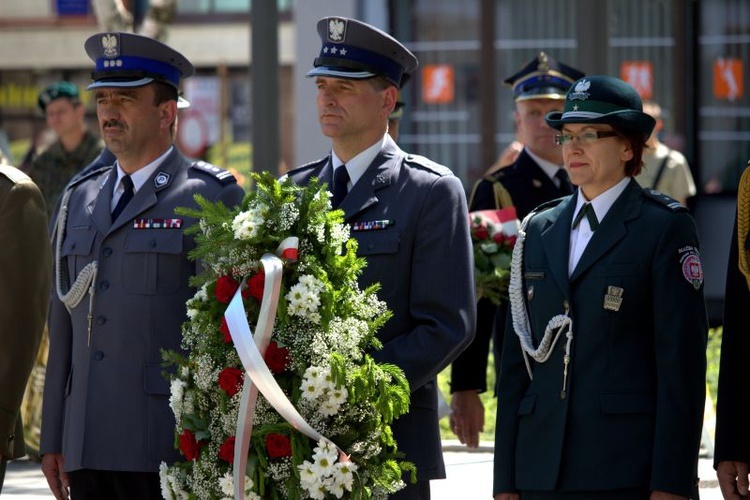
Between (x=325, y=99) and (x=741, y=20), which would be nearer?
(x=325, y=99)

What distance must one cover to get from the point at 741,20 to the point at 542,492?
451 inches

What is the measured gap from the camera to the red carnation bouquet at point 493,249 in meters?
6.77

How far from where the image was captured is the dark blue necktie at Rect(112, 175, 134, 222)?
5.67m

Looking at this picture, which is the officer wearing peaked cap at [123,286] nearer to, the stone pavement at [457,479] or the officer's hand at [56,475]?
the officer's hand at [56,475]

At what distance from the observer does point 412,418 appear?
490cm

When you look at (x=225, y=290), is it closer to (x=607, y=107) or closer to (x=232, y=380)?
(x=232, y=380)

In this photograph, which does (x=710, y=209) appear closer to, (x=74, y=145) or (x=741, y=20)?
(x=741, y=20)

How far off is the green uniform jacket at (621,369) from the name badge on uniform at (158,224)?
135 cm

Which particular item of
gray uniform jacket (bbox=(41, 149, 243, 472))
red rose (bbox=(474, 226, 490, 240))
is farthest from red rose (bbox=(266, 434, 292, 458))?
red rose (bbox=(474, 226, 490, 240))

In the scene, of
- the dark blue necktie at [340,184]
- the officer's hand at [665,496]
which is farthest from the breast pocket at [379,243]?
the officer's hand at [665,496]

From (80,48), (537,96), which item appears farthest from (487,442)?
(80,48)

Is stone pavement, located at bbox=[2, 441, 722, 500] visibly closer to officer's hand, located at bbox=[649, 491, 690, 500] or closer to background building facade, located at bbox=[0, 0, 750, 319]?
officer's hand, located at bbox=[649, 491, 690, 500]

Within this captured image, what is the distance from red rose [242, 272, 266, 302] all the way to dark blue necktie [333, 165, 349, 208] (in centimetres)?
65

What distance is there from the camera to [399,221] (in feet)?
16.2
